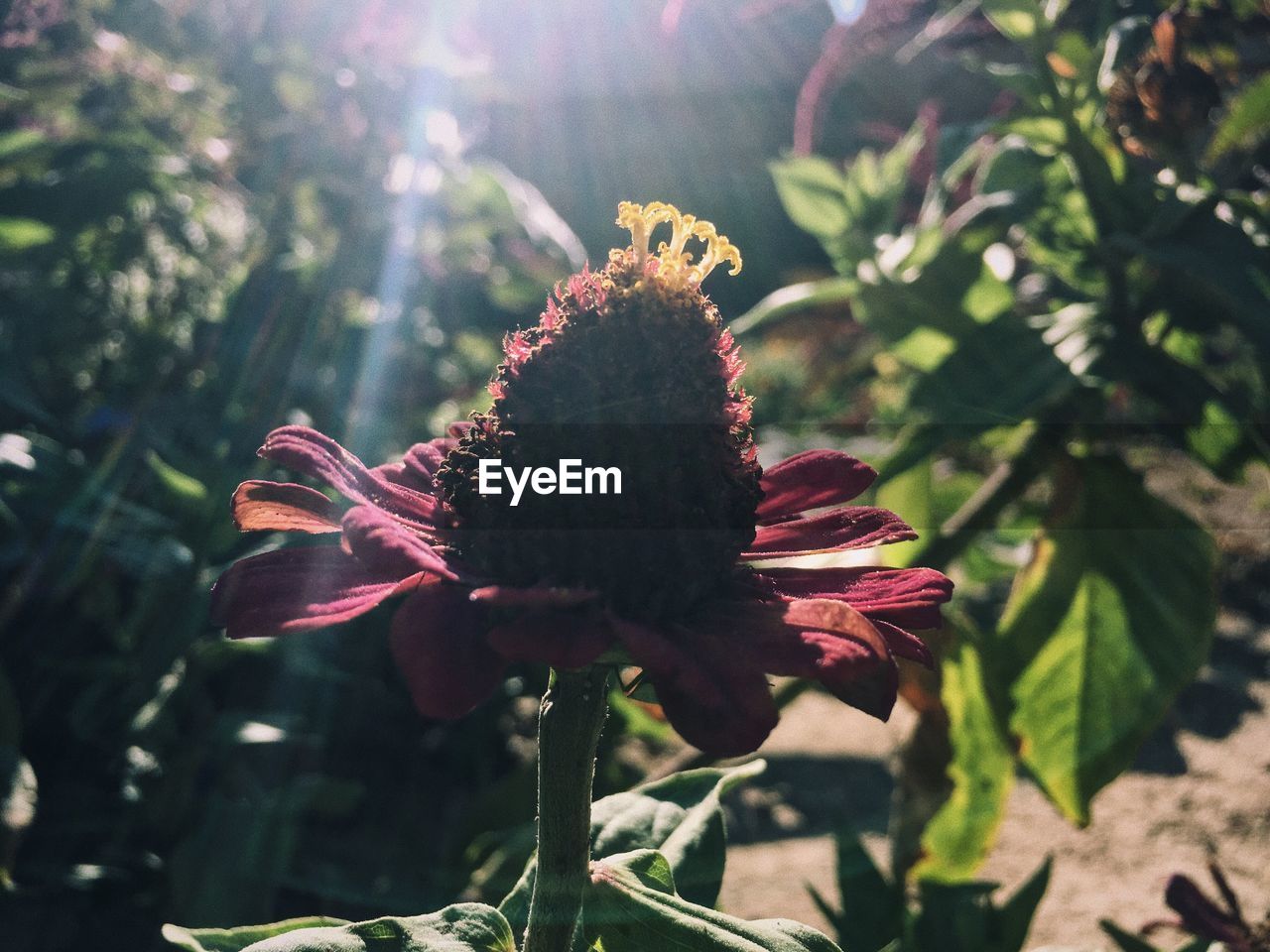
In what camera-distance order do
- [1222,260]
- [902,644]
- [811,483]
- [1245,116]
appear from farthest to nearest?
[1245,116] → [1222,260] → [811,483] → [902,644]

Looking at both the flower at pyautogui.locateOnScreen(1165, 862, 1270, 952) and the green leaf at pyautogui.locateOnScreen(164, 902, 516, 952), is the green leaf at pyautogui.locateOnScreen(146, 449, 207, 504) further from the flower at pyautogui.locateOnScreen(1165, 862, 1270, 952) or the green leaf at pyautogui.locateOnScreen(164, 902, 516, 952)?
the flower at pyautogui.locateOnScreen(1165, 862, 1270, 952)

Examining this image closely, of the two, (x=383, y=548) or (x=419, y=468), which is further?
(x=419, y=468)


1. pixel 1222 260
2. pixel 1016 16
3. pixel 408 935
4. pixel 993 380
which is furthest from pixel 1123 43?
pixel 408 935

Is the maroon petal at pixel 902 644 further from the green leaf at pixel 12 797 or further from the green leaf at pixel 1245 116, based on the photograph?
the green leaf at pixel 1245 116

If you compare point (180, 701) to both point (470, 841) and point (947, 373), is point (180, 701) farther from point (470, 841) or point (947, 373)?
point (947, 373)

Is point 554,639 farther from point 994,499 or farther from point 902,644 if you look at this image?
point 994,499

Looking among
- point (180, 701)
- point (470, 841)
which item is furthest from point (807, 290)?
A: point (180, 701)

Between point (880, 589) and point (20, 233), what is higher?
point (20, 233)

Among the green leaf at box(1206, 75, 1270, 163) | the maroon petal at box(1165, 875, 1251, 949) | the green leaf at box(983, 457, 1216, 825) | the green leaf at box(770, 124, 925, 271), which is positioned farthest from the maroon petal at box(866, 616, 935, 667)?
the green leaf at box(1206, 75, 1270, 163)

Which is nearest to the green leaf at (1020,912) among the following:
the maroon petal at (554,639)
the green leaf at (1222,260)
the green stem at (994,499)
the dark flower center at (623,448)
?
the green stem at (994,499)
